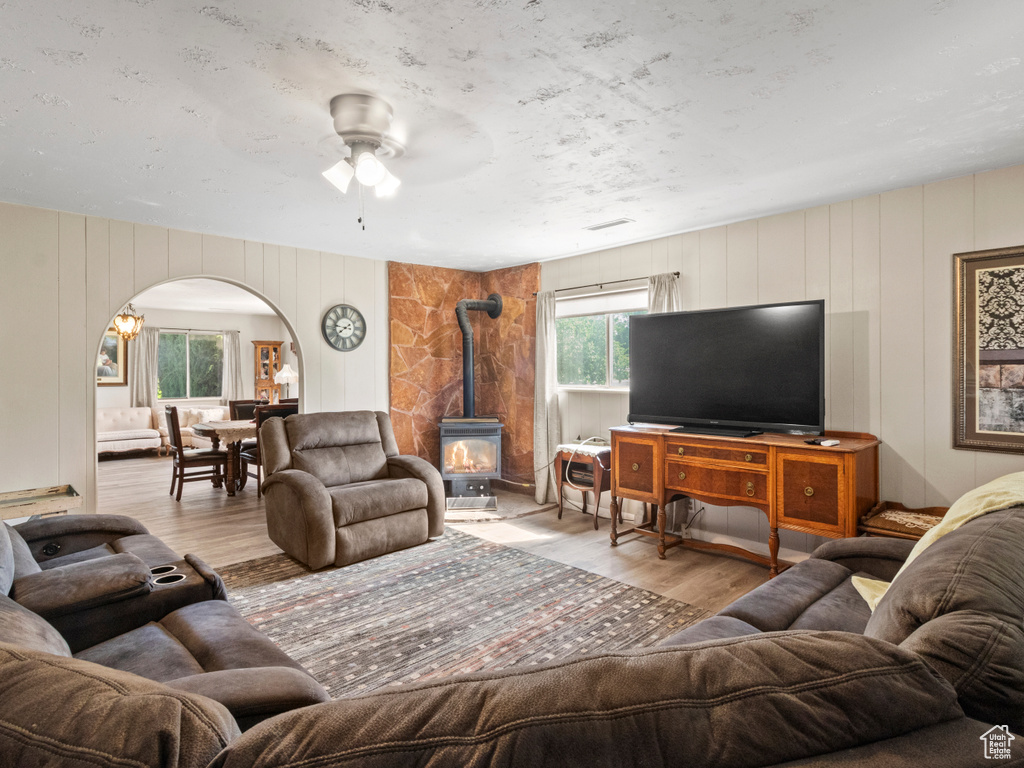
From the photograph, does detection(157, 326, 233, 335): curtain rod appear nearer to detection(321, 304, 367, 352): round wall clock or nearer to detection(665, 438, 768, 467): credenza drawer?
detection(321, 304, 367, 352): round wall clock

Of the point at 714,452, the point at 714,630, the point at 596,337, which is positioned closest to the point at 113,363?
the point at 596,337

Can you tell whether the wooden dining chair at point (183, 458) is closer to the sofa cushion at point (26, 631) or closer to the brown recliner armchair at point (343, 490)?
the brown recliner armchair at point (343, 490)

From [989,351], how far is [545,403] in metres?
3.26

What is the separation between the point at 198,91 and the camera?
2.09m

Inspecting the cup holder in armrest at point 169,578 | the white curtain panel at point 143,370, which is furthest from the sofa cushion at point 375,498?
the white curtain panel at point 143,370

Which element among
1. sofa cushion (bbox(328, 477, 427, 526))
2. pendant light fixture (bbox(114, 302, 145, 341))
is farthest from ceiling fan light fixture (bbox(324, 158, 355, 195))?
pendant light fixture (bbox(114, 302, 145, 341))

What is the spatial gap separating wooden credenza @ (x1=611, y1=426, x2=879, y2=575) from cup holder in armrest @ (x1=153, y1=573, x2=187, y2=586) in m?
2.88

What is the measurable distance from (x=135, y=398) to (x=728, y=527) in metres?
9.39

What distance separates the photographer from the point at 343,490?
375 centimetres

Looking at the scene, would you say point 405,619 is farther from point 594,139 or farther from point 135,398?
point 135,398

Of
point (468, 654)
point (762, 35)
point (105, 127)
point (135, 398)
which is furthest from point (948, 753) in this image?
→ point (135, 398)

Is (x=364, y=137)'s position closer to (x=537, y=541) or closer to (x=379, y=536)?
(x=379, y=536)

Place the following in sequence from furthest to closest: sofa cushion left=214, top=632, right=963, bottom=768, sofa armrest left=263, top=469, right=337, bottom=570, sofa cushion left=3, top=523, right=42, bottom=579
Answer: sofa armrest left=263, top=469, right=337, bottom=570
sofa cushion left=3, top=523, right=42, bottom=579
sofa cushion left=214, top=632, right=963, bottom=768

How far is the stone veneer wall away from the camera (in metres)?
5.50
